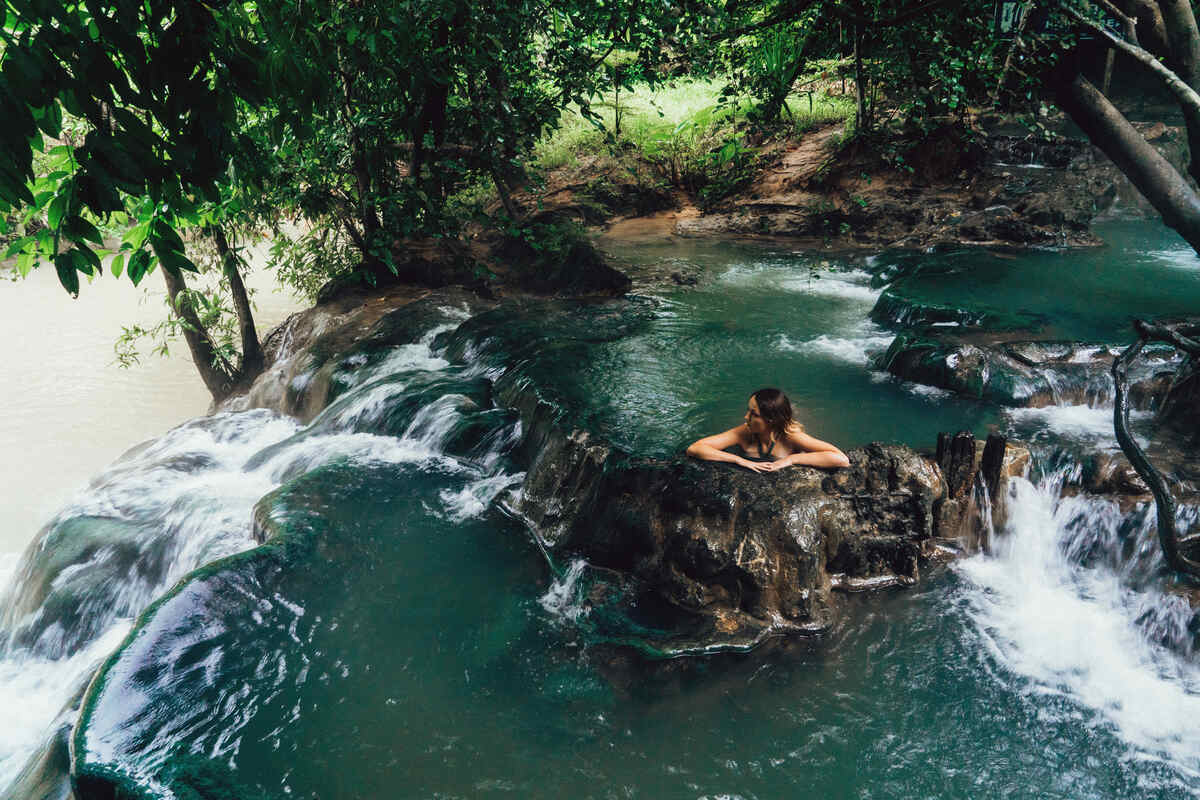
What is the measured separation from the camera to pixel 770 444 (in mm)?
4836

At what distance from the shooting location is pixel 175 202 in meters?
1.91

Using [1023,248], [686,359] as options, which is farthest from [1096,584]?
[1023,248]

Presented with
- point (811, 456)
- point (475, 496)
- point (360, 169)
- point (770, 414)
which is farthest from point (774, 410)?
point (360, 169)

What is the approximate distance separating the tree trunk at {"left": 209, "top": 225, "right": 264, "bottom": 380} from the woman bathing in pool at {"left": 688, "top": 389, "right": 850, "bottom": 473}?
577cm

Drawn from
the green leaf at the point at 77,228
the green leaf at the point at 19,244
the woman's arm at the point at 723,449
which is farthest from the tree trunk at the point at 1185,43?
the green leaf at the point at 19,244

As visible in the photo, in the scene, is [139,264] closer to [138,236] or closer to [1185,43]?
[138,236]

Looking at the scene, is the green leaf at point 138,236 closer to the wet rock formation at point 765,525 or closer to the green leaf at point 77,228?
the green leaf at point 77,228

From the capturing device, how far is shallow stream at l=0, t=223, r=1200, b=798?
3363 millimetres

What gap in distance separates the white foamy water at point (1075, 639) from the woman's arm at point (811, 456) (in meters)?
1.01

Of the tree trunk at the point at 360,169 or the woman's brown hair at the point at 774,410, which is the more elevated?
the tree trunk at the point at 360,169

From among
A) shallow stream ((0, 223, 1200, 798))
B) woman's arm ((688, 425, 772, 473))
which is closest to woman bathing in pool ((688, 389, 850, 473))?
woman's arm ((688, 425, 772, 473))

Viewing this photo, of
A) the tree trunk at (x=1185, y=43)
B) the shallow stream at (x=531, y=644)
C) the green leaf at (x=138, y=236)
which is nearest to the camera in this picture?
the green leaf at (x=138, y=236)

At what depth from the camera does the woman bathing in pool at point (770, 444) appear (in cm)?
469

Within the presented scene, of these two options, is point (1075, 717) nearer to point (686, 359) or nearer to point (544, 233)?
point (686, 359)
